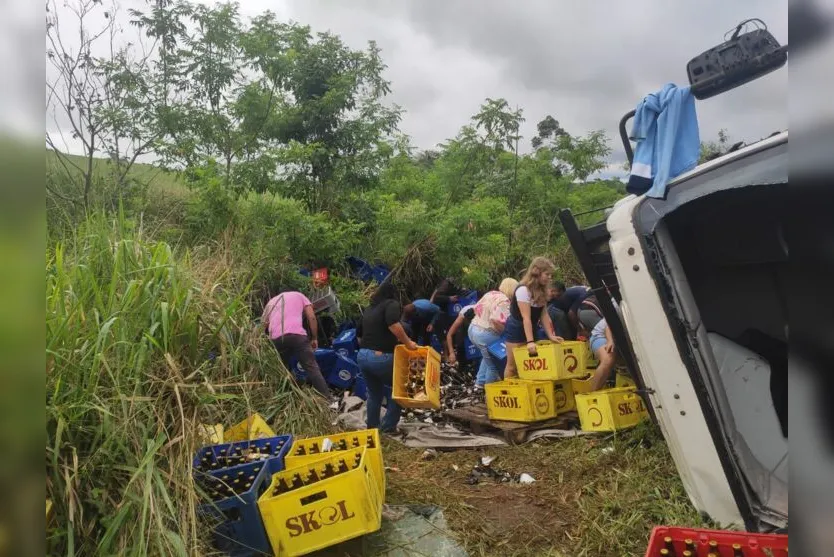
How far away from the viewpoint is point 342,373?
7277 millimetres

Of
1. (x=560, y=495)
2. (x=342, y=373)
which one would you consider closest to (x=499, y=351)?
(x=342, y=373)

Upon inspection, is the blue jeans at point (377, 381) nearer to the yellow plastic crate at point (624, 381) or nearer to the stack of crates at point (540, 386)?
the stack of crates at point (540, 386)

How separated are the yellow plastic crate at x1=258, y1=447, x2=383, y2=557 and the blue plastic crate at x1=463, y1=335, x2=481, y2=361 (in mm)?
5273

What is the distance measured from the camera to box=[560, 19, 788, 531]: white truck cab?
2896 millimetres

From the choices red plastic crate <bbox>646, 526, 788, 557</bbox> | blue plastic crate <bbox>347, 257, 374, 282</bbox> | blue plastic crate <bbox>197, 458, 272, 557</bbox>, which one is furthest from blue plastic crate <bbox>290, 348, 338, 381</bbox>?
red plastic crate <bbox>646, 526, 788, 557</bbox>

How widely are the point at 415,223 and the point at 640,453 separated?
6.46 meters

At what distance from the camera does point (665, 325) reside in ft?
9.83

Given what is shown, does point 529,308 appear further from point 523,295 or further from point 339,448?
point 339,448

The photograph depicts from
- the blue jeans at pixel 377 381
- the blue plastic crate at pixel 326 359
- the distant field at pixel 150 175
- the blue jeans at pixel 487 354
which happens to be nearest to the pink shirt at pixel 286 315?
the blue jeans at pixel 377 381

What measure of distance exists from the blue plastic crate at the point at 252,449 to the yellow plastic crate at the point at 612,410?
2.82m

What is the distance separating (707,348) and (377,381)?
3.47m

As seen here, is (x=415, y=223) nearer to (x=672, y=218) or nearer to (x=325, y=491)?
(x=672, y=218)

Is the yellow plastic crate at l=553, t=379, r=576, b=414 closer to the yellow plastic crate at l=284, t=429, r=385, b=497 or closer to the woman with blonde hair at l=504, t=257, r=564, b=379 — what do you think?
the woman with blonde hair at l=504, t=257, r=564, b=379
